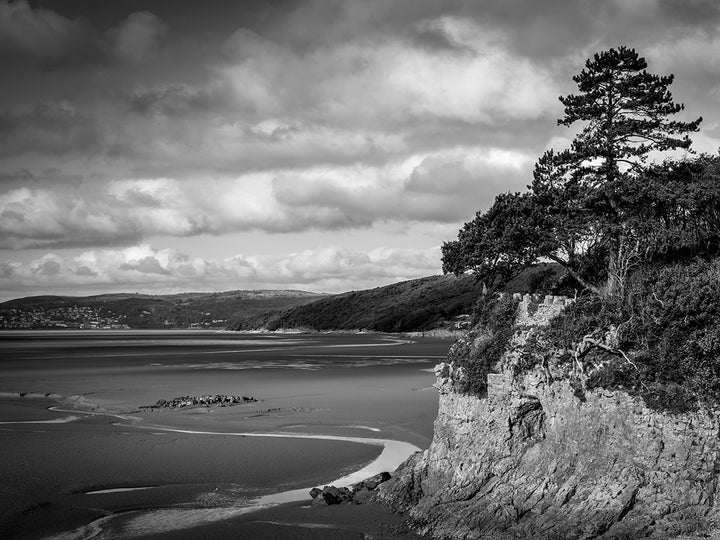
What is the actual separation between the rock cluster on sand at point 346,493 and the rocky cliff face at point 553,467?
54 cm

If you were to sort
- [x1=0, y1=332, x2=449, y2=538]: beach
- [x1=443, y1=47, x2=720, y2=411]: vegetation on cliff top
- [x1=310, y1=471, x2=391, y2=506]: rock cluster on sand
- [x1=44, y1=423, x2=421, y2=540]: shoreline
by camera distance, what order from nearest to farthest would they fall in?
[x1=44, y1=423, x2=421, y2=540]: shoreline, [x1=0, y1=332, x2=449, y2=538]: beach, [x1=310, y1=471, x2=391, y2=506]: rock cluster on sand, [x1=443, y1=47, x2=720, y2=411]: vegetation on cliff top

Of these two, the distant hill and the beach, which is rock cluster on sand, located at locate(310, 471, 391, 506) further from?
the distant hill

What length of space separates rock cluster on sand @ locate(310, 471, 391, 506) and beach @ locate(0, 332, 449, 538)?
422 mm

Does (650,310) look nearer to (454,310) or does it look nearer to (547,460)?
(547,460)

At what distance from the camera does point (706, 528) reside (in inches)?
419

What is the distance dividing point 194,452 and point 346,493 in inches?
301

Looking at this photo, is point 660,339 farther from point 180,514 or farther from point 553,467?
point 180,514

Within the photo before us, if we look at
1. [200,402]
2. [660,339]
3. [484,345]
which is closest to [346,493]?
[484,345]

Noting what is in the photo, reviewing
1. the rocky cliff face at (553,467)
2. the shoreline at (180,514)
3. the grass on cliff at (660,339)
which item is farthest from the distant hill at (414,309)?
the grass on cliff at (660,339)

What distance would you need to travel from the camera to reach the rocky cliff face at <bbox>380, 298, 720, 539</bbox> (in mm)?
11070

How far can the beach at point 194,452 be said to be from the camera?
46.6 feet

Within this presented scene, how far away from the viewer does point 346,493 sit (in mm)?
15164

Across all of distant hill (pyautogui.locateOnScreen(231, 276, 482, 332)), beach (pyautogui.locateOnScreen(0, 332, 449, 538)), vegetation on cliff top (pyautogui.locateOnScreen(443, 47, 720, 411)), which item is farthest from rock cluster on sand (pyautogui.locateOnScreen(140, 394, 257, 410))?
distant hill (pyautogui.locateOnScreen(231, 276, 482, 332))

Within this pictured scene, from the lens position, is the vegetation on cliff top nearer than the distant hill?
Yes
